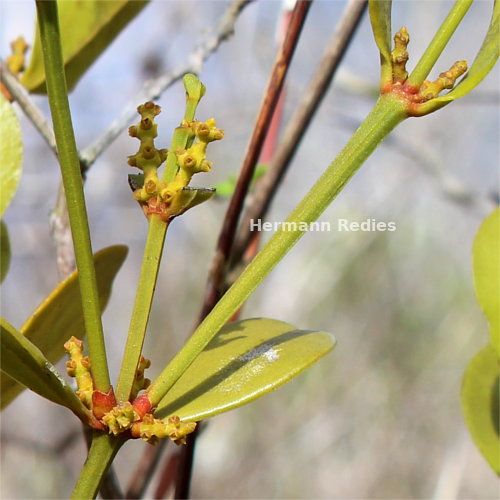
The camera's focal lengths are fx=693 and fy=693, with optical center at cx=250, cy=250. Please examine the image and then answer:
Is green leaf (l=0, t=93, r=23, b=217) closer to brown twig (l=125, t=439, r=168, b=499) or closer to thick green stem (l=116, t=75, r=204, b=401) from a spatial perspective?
thick green stem (l=116, t=75, r=204, b=401)

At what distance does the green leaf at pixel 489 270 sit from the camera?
364 mm

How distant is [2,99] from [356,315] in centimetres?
338

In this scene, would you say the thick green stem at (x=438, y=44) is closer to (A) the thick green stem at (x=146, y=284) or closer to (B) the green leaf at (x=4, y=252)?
(A) the thick green stem at (x=146, y=284)

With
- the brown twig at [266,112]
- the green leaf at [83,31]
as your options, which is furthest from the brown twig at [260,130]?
the green leaf at [83,31]

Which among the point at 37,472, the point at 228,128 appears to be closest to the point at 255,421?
the point at 37,472

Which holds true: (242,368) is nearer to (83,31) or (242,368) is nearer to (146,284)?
(146,284)

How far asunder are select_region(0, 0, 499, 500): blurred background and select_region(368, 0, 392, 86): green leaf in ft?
5.98

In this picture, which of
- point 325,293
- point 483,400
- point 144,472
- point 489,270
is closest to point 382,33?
point 489,270

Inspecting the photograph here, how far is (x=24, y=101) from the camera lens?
0.50 m

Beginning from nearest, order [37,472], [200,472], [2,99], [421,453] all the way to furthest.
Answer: [2,99], [37,472], [200,472], [421,453]

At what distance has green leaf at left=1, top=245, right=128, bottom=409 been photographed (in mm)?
346

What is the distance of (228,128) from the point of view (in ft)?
7.18

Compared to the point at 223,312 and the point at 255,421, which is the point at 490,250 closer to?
the point at 223,312

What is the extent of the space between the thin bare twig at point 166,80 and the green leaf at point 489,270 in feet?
0.90
